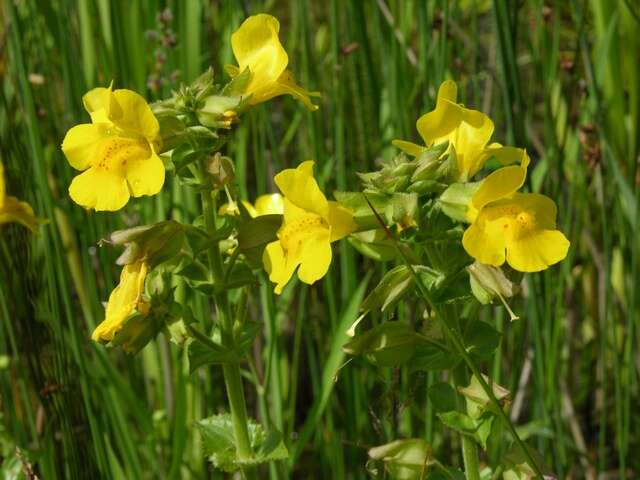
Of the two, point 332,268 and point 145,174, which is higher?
point 145,174

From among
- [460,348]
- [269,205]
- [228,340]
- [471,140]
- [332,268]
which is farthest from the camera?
[332,268]

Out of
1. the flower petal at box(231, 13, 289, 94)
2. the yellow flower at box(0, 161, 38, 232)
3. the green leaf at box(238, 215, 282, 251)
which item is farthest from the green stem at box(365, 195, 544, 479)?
the yellow flower at box(0, 161, 38, 232)

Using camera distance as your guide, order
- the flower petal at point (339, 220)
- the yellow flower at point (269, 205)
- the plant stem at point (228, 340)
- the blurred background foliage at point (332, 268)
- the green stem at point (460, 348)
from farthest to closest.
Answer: the blurred background foliage at point (332, 268), the yellow flower at point (269, 205), the plant stem at point (228, 340), the flower petal at point (339, 220), the green stem at point (460, 348)

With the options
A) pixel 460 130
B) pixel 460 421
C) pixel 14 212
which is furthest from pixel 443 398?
pixel 14 212

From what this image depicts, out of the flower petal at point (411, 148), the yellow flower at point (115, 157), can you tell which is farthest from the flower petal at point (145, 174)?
the flower petal at point (411, 148)

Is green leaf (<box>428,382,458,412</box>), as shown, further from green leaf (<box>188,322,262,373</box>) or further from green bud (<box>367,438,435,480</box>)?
→ green leaf (<box>188,322,262,373</box>)

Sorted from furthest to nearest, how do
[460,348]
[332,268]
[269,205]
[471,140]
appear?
[332,268], [269,205], [471,140], [460,348]

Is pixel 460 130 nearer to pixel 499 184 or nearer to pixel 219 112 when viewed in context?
pixel 499 184

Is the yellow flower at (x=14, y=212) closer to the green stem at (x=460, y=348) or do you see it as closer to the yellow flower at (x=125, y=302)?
the yellow flower at (x=125, y=302)
